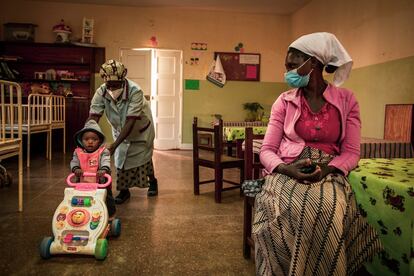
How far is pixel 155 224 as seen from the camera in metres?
2.51

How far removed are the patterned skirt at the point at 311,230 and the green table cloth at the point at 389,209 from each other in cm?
9

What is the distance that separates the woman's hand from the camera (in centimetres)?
133

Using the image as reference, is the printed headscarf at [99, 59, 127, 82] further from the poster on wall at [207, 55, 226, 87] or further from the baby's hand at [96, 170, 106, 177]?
the poster on wall at [207, 55, 226, 87]

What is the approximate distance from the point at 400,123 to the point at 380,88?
0.99 meters

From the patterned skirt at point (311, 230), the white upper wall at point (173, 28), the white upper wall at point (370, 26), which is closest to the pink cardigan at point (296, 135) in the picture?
the patterned skirt at point (311, 230)

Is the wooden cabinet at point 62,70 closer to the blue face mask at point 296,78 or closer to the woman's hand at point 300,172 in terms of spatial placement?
the blue face mask at point 296,78

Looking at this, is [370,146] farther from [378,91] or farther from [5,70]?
[5,70]

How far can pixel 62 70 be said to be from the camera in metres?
6.91

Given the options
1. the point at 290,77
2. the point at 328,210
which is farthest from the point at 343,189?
the point at 290,77

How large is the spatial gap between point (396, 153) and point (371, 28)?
8.56 ft

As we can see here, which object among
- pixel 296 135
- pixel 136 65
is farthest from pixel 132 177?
pixel 136 65

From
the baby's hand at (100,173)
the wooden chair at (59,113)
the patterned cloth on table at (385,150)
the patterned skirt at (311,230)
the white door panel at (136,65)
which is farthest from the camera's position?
the white door panel at (136,65)

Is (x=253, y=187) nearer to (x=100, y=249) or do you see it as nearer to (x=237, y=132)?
(x=100, y=249)

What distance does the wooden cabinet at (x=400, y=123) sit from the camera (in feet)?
11.1
